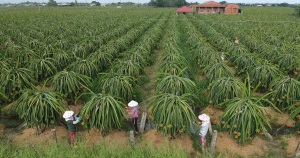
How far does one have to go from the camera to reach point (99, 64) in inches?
347

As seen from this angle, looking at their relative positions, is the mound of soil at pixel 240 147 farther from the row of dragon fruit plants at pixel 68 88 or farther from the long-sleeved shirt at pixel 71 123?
the long-sleeved shirt at pixel 71 123

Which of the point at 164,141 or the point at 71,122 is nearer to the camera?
the point at 71,122

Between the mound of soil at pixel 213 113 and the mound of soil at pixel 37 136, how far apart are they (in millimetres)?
3980

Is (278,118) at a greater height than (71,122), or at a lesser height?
lesser

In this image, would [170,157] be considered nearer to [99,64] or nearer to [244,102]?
[244,102]

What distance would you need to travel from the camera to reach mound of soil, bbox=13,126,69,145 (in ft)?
16.6

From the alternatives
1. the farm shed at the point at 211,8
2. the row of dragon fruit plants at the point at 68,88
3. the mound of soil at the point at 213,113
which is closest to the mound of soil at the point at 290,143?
the mound of soil at the point at 213,113

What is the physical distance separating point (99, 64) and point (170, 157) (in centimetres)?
569

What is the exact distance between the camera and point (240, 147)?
15.9 ft

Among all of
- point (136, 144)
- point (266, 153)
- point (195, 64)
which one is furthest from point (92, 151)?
point (195, 64)

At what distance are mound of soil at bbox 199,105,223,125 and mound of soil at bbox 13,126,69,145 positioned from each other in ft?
13.1

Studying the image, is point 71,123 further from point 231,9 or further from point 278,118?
point 231,9

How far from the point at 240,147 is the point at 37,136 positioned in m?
4.93

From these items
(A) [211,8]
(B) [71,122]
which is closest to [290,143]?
(B) [71,122]
